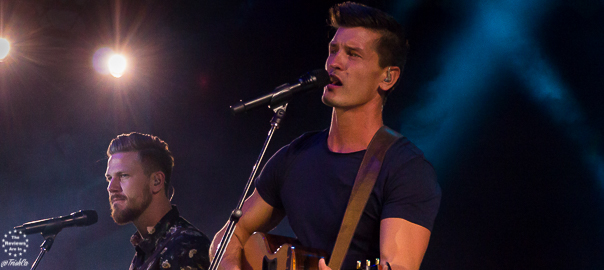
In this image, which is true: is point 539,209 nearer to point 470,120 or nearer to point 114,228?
point 470,120

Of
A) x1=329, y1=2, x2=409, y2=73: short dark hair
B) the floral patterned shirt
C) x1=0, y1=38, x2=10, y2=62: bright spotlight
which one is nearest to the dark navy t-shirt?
x1=329, y1=2, x2=409, y2=73: short dark hair

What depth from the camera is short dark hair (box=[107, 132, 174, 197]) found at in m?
4.78

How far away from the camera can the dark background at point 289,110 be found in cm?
330

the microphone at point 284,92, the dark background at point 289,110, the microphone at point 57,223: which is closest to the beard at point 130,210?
the microphone at point 57,223

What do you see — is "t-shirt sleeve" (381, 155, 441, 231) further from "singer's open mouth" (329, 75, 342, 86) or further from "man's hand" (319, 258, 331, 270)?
"singer's open mouth" (329, 75, 342, 86)

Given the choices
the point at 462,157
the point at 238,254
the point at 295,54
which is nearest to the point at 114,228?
the point at 295,54

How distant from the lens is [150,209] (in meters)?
4.54

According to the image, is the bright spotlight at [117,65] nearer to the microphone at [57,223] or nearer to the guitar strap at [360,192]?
the microphone at [57,223]

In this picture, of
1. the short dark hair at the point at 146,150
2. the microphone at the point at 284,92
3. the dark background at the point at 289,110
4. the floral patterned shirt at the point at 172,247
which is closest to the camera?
the microphone at the point at 284,92

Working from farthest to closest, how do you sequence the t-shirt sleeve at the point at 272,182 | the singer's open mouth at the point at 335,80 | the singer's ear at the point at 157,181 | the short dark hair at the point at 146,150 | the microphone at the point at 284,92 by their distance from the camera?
the short dark hair at the point at 146,150
the singer's ear at the point at 157,181
the t-shirt sleeve at the point at 272,182
the singer's open mouth at the point at 335,80
the microphone at the point at 284,92

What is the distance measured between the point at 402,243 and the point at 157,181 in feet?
10.7

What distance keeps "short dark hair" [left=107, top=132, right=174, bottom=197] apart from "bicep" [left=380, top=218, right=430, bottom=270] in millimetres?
3246

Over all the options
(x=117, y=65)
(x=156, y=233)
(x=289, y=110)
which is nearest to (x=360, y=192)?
(x=156, y=233)

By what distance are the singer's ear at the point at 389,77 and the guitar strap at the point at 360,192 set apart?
0.29 metres
